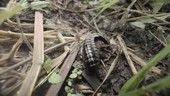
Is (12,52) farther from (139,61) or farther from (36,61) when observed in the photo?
(139,61)

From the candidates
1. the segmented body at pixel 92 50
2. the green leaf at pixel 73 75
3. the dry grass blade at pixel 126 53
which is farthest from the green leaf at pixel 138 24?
the green leaf at pixel 73 75

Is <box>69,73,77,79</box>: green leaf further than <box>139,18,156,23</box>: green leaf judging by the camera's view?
No

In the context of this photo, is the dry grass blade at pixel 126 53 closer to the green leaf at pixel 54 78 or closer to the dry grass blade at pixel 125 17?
the dry grass blade at pixel 125 17

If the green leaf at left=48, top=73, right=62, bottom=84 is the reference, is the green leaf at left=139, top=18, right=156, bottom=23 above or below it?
below

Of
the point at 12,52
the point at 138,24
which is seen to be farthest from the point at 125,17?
the point at 12,52

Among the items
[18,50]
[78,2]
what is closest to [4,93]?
[18,50]

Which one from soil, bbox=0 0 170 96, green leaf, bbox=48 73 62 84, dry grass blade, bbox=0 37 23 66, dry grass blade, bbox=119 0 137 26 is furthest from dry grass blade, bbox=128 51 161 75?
dry grass blade, bbox=0 37 23 66

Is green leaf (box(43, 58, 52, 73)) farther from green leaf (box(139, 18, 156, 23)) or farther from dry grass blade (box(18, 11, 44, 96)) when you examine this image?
→ green leaf (box(139, 18, 156, 23))

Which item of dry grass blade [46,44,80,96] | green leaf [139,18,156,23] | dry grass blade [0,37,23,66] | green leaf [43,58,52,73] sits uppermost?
dry grass blade [0,37,23,66]

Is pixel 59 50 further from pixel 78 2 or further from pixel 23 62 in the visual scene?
pixel 78 2
